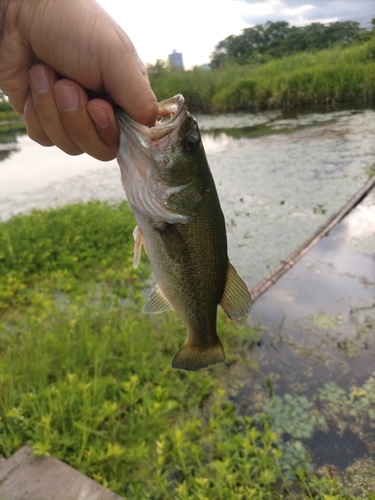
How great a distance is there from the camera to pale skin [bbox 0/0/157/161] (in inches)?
51.7

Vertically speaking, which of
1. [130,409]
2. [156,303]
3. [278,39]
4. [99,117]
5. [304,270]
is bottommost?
[304,270]

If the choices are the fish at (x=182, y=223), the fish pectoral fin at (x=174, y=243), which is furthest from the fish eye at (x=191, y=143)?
the fish pectoral fin at (x=174, y=243)

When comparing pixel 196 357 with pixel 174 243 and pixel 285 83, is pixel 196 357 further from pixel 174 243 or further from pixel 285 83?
pixel 285 83

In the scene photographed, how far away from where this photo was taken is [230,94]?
19172mm

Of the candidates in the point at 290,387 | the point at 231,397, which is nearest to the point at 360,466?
the point at 290,387

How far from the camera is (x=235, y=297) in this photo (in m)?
1.64

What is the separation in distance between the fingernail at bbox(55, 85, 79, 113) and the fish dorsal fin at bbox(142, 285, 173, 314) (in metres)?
0.75

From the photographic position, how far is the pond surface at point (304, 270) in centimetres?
308

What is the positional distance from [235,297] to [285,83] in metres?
17.4

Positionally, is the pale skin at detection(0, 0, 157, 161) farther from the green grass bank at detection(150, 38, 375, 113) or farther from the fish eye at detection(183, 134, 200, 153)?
the green grass bank at detection(150, 38, 375, 113)

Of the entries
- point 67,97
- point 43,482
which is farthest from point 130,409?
point 67,97

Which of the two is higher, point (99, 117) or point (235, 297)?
point (99, 117)

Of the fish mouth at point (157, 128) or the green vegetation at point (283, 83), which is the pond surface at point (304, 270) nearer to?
the fish mouth at point (157, 128)

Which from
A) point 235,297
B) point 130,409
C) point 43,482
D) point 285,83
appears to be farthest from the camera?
point 285,83
